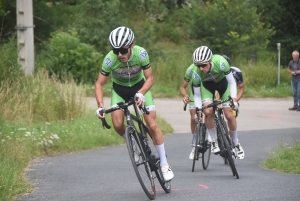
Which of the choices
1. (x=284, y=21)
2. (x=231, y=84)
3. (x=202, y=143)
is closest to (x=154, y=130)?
(x=231, y=84)

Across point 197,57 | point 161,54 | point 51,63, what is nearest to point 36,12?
point 161,54

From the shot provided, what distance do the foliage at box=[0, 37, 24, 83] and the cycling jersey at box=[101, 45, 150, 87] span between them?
8899 millimetres

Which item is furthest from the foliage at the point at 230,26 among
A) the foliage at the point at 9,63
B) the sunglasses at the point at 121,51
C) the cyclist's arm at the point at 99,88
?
the sunglasses at the point at 121,51

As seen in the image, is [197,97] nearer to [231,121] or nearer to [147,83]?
[231,121]

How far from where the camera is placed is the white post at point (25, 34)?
68.5 ft

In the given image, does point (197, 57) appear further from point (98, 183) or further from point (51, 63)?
point (51, 63)

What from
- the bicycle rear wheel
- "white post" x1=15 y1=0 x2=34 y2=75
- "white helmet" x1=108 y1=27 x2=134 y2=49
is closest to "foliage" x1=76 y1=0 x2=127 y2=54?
"white post" x1=15 y1=0 x2=34 y2=75

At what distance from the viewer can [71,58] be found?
2992cm

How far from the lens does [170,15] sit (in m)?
49.9

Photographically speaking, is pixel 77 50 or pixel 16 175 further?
pixel 77 50

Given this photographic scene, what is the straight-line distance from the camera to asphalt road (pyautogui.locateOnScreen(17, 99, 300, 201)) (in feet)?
31.2

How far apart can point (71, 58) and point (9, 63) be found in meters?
11.1

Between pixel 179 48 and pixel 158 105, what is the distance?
2096 centimetres

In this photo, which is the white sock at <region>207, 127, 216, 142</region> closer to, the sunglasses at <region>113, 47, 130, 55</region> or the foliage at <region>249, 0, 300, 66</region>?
the sunglasses at <region>113, 47, 130, 55</region>
